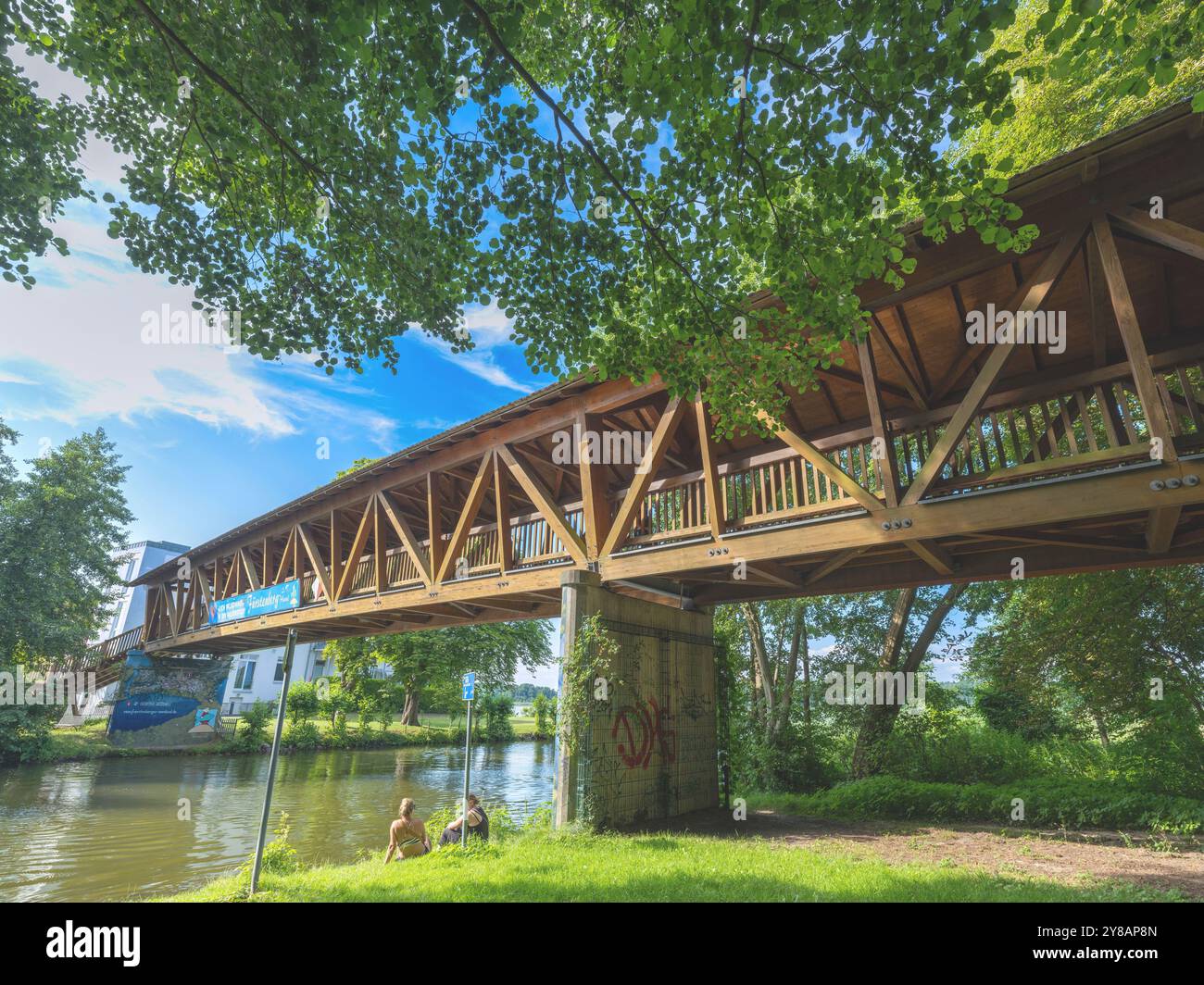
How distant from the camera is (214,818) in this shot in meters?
14.2

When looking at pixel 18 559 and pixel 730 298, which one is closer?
pixel 730 298

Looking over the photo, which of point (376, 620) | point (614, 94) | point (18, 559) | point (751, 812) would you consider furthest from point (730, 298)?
point (18, 559)

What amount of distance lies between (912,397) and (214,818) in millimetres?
17146

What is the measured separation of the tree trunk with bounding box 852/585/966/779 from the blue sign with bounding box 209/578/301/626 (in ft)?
49.5

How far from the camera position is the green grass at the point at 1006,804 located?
31.2 feet

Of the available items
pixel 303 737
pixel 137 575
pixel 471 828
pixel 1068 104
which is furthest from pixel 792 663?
pixel 137 575

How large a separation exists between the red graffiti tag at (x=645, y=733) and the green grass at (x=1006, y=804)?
11.1ft

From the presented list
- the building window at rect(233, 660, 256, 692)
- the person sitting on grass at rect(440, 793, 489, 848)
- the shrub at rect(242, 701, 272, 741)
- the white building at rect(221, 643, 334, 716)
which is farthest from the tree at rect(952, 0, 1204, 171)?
the building window at rect(233, 660, 256, 692)

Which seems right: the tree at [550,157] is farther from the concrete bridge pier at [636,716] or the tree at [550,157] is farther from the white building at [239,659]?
the white building at [239,659]

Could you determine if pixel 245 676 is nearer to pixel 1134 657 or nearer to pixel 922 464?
pixel 922 464

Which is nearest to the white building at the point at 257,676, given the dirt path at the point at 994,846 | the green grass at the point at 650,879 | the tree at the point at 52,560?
the tree at the point at 52,560

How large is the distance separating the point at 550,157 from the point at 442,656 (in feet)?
100

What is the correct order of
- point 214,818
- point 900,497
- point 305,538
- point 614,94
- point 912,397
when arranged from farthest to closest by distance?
point 305,538, point 214,818, point 912,397, point 900,497, point 614,94

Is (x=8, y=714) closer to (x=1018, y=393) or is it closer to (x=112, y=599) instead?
(x=112, y=599)
